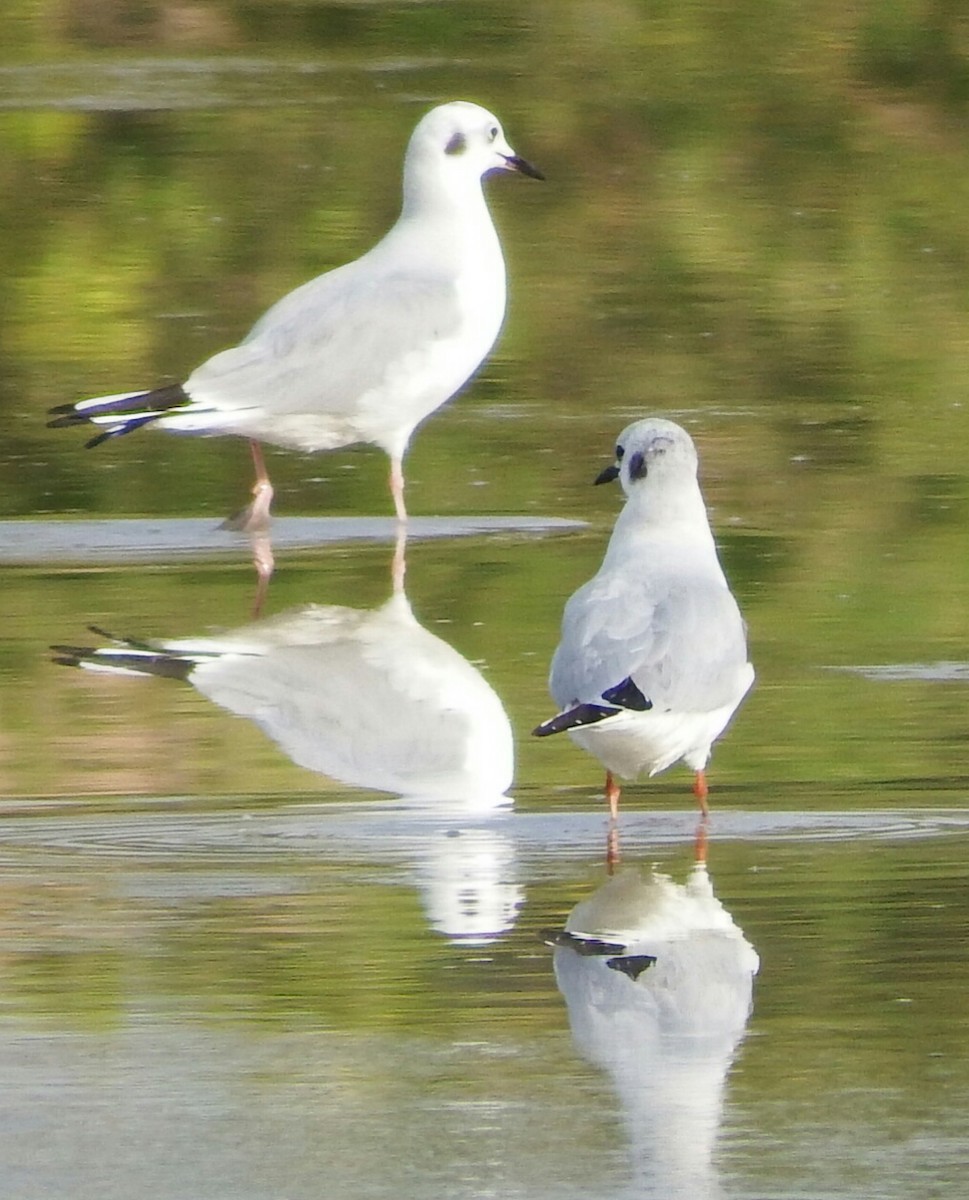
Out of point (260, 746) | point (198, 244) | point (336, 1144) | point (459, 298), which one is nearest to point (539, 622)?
point (260, 746)

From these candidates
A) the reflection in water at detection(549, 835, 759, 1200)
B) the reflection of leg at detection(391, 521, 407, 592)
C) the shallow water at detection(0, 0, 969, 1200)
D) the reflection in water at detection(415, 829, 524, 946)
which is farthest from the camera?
the reflection of leg at detection(391, 521, 407, 592)

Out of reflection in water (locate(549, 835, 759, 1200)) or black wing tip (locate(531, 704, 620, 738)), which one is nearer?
reflection in water (locate(549, 835, 759, 1200))

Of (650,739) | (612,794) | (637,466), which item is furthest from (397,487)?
(650,739)

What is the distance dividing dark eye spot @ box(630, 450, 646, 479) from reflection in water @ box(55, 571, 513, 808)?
62 centimetres

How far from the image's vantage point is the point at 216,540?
9703 millimetres

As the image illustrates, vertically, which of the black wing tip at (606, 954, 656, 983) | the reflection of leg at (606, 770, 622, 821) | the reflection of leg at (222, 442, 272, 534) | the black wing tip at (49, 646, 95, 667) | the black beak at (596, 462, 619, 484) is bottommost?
the reflection of leg at (222, 442, 272, 534)

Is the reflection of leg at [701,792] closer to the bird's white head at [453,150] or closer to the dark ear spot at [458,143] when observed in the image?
the bird's white head at [453,150]

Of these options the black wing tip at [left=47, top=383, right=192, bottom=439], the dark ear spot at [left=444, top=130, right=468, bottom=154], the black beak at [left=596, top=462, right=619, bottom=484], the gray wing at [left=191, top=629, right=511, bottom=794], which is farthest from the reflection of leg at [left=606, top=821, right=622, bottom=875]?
the dark ear spot at [left=444, top=130, right=468, bottom=154]

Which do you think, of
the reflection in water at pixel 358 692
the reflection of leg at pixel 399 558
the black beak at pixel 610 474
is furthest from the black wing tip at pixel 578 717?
the reflection of leg at pixel 399 558

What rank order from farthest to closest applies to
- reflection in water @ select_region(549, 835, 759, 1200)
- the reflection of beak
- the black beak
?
the reflection of beak → the black beak → reflection in water @ select_region(549, 835, 759, 1200)

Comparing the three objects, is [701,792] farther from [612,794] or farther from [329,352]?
[329,352]

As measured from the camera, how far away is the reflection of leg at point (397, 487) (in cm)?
994

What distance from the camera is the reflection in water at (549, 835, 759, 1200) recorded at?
429 cm

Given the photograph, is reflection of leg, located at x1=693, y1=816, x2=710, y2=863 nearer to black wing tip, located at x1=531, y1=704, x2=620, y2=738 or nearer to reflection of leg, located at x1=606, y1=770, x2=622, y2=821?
reflection of leg, located at x1=606, y1=770, x2=622, y2=821
